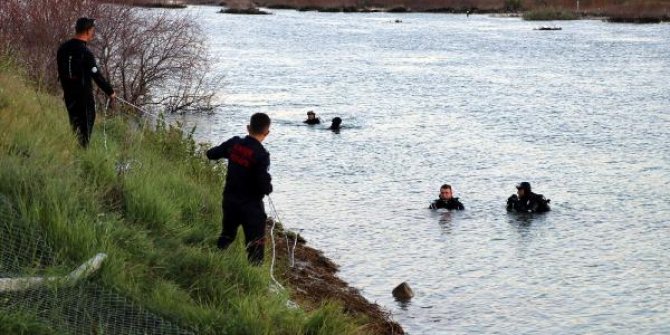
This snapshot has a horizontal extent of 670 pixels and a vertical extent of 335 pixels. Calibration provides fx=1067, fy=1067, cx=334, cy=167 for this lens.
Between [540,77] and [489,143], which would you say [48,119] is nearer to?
[489,143]

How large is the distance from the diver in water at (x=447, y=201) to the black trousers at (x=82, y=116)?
9.12m

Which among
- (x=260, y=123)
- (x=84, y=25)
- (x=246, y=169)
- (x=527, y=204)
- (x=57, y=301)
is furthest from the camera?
(x=527, y=204)

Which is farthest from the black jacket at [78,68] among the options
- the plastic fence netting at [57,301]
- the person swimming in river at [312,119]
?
the person swimming in river at [312,119]

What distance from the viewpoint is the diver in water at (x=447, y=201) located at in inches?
836

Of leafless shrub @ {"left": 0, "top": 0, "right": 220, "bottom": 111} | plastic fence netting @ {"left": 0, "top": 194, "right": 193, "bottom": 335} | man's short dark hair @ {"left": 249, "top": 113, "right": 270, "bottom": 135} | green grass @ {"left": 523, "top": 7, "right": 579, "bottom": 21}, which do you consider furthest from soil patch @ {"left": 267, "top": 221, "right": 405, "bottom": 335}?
green grass @ {"left": 523, "top": 7, "right": 579, "bottom": 21}

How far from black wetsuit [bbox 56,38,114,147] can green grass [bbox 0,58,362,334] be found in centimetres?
28

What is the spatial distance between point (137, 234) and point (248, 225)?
113 centimetres

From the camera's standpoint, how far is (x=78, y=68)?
1323cm

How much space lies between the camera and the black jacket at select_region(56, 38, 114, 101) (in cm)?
1312

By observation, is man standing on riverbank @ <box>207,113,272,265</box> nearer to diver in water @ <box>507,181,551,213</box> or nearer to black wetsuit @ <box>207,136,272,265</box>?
black wetsuit @ <box>207,136,272,265</box>

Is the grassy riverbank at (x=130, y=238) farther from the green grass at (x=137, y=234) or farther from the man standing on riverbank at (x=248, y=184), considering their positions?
the man standing on riverbank at (x=248, y=184)

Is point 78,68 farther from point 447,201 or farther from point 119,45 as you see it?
point 119,45

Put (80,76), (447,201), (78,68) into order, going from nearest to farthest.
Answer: (78,68), (80,76), (447,201)

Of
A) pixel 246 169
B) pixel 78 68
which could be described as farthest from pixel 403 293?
pixel 246 169
